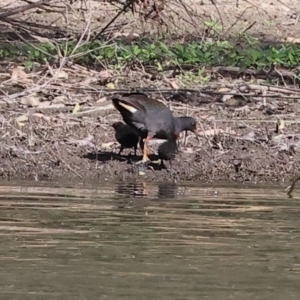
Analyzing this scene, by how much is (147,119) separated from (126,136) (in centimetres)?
30

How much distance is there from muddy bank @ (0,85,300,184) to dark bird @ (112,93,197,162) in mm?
251

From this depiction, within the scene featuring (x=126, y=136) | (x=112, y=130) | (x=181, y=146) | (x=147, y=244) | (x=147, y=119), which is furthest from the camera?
(x=112, y=130)

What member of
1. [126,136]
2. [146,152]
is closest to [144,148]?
[146,152]

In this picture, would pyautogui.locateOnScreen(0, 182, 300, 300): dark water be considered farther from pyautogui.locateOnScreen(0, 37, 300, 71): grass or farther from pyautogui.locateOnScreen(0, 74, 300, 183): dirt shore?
pyautogui.locateOnScreen(0, 37, 300, 71): grass

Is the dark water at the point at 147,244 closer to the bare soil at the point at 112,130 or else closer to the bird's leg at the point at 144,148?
the bare soil at the point at 112,130

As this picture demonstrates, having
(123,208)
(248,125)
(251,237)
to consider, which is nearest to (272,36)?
(248,125)

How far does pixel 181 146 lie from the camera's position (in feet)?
37.1

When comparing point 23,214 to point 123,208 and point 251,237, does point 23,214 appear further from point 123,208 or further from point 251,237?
point 251,237

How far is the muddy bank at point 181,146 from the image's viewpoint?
10352 mm

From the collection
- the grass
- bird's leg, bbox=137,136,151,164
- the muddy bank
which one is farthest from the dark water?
the grass

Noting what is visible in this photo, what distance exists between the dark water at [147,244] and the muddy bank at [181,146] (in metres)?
1.19

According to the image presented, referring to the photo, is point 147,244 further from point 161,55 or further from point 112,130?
point 161,55

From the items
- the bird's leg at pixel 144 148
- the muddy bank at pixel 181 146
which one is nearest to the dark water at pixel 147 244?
the muddy bank at pixel 181 146

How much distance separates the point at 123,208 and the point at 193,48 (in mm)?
7441
